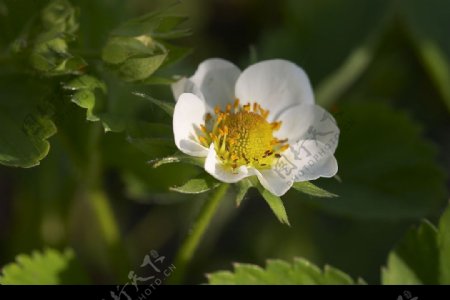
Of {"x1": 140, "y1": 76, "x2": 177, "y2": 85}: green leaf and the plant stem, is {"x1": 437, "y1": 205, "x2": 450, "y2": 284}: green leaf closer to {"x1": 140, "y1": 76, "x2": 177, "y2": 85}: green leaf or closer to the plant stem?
{"x1": 140, "y1": 76, "x2": 177, "y2": 85}: green leaf

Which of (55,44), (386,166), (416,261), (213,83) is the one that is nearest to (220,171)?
(213,83)

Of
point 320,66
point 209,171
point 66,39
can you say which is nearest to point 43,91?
point 66,39

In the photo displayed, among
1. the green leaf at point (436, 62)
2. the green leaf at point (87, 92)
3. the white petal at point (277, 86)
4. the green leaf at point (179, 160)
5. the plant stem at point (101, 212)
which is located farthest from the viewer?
the green leaf at point (436, 62)

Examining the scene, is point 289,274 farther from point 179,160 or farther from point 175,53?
point 175,53

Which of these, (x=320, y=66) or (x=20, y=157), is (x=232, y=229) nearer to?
(x=320, y=66)

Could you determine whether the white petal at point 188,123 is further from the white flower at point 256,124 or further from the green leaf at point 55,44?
the green leaf at point 55,44

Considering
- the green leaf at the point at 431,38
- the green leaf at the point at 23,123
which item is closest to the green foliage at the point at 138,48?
the green leaf at the point at 23,123
